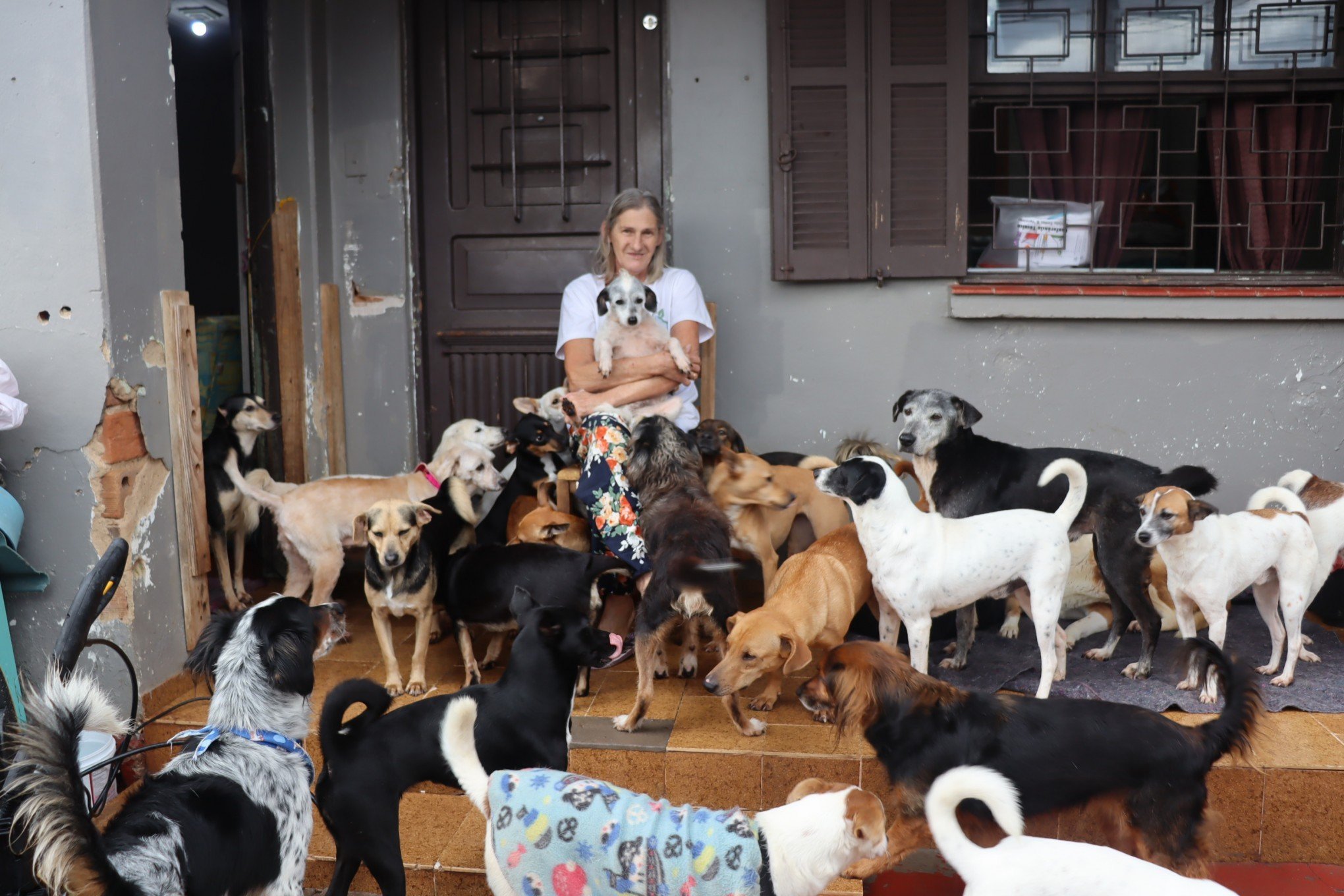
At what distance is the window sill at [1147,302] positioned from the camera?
199 inches

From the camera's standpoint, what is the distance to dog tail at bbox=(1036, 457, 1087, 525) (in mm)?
3840

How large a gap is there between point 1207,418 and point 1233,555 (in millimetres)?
1632

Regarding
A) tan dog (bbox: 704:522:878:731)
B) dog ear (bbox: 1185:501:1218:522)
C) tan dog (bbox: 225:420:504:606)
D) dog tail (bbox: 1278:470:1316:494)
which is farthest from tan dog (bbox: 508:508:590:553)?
dog tail (bbox: 1278:470:1316:494)

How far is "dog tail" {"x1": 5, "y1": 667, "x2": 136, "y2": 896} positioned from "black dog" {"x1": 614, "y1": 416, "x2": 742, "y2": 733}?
187 centimetres

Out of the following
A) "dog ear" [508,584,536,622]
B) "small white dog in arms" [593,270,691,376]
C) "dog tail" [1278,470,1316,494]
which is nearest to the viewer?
"dog ear" [508,584,536,622]

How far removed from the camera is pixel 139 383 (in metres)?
3.98

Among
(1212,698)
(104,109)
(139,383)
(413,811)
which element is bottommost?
(413,811)

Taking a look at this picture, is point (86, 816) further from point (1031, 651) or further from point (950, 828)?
point (1031, 651)

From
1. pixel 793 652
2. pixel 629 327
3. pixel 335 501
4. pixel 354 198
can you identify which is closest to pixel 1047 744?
pixel 793 652

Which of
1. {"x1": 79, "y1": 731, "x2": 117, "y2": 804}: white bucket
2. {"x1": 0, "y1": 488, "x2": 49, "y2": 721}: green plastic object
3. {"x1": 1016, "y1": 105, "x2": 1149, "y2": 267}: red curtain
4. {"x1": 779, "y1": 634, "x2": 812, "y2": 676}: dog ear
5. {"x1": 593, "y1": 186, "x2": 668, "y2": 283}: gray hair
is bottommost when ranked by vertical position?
{"x1": 79, "y1": 731, "x2": 117, "y2": 804}: white bucket

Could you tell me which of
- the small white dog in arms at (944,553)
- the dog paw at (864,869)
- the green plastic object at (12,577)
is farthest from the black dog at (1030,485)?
the green plastic object at (12,577)

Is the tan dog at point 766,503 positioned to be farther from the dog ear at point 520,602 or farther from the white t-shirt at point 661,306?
the dog ear at point 520,602

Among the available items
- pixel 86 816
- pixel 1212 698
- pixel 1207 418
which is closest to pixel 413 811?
pixel 86 816

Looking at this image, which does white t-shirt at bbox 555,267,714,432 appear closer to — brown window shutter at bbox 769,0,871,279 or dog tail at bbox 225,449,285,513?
brown window shutter at bbox 769,0,871,279
